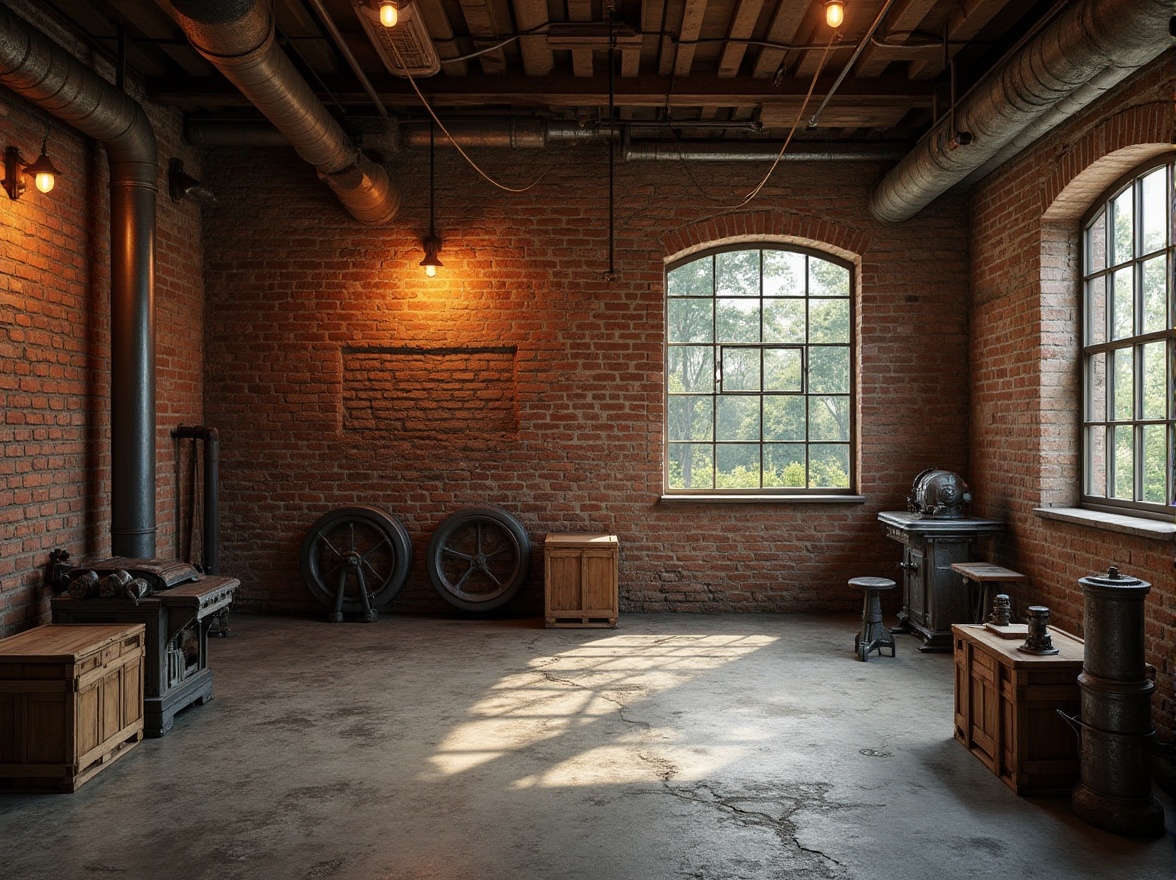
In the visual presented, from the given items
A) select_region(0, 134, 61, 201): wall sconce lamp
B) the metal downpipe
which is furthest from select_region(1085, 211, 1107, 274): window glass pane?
select_region(0, 134, 61, 201): wall sconce lamp

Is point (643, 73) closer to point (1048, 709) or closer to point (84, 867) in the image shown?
point (1048, 709)

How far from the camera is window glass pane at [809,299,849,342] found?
26.0 ft

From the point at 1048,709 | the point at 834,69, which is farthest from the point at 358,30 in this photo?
the point at 1048,709

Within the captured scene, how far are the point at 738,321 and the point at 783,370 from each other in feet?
1.86

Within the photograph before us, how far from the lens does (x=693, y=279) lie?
26.1 ft

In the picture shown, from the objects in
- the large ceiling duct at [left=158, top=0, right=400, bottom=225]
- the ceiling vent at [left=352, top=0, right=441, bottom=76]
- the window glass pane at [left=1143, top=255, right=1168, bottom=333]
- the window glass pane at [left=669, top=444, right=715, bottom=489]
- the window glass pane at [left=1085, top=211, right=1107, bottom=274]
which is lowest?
the window glass pane at [left=669, top=444, right=715, bottom=489]

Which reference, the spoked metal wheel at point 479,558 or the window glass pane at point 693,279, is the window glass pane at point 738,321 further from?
the spoked metal wheel at point 479,558

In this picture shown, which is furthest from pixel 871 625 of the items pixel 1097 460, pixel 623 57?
pixel 623 57

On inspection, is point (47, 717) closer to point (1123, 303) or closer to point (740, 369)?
point (740, 369)

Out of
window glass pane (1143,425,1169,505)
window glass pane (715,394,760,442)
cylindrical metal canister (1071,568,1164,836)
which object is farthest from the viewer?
window glass pane (715,394,760,442)

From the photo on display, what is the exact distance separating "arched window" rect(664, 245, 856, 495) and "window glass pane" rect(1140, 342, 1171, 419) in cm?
261

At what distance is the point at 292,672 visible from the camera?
5.77m

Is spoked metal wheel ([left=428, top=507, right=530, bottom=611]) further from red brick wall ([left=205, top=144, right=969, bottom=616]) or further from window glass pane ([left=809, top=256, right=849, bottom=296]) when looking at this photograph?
window glass pane ([left=809, top=256, right=849, bottom=296])

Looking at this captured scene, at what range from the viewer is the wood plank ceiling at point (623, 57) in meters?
5.46
